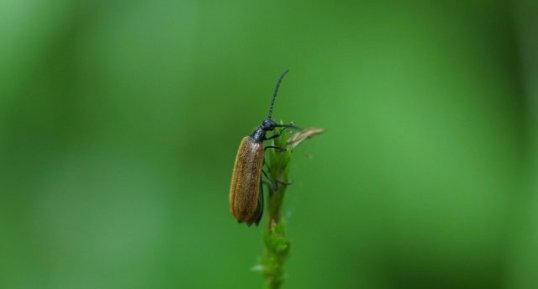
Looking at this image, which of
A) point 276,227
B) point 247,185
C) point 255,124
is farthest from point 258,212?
point 255,124

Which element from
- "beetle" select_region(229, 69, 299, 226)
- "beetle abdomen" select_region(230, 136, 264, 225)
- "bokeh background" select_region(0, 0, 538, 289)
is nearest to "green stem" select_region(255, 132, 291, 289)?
"beetle" select_region(229, 69, 299, 226)

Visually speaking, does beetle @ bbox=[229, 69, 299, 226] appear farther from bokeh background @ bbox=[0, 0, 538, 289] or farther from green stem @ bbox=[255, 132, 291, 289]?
bokeh background @ bbox=[0, 0, 538, 289]

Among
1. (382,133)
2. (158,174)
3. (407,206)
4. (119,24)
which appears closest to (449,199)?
(407,206)

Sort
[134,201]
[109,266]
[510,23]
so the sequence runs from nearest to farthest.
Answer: [109,266], [134,201], [510,23]

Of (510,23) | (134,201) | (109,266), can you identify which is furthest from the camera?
(510,23)

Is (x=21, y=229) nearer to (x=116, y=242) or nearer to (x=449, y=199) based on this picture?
(x=116, y=242)

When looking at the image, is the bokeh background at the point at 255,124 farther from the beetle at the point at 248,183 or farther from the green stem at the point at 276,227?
the green stem at the point at 276,227

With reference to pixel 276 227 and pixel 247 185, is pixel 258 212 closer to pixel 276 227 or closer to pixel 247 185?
pixel 247 185

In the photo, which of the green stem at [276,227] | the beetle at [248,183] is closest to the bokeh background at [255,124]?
the beetle at [248,183]
